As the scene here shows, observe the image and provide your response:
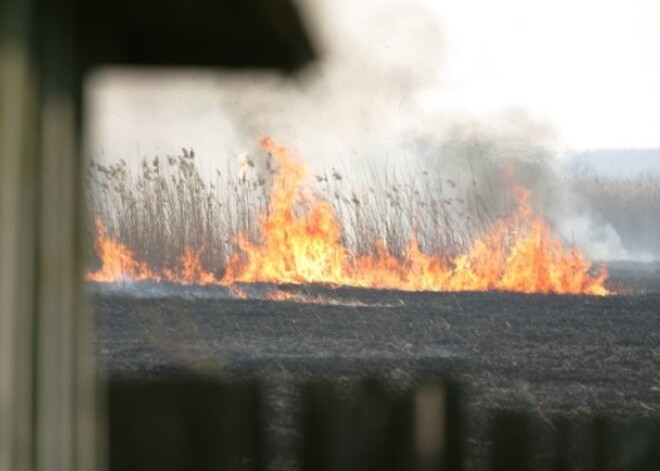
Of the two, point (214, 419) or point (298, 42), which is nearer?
point (298, 42)

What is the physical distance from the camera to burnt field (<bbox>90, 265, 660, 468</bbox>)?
222 inches

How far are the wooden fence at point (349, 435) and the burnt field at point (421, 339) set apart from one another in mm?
2331

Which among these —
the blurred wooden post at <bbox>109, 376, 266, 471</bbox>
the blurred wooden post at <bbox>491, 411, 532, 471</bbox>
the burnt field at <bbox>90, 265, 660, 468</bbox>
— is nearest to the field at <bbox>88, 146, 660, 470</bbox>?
the burnt field at <bbox>90, 265, 660, 468</bbox>

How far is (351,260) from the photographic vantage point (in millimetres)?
6004

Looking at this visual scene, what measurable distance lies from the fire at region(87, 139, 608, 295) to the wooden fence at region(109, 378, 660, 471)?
8.38 ft

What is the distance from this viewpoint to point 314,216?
5801mm

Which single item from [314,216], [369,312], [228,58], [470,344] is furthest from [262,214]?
[228,58]

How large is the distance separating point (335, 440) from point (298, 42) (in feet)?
6.60

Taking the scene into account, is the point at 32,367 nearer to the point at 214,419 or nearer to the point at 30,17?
the point at 30,17

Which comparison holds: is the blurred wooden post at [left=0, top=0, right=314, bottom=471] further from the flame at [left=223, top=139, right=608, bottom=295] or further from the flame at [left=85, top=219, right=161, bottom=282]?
the flame at [left=223, top=139, right=608, bottom=295]

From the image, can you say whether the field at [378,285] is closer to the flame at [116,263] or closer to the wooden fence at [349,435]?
the flame at [116,263]

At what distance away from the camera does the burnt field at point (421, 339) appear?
5629 mm

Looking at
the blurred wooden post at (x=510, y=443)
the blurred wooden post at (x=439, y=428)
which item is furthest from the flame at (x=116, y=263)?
the blurred wooden post at (x=510, y=443)

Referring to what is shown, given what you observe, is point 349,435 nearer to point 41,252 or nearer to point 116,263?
point 41,252
